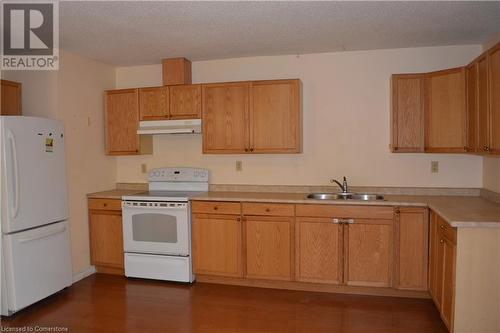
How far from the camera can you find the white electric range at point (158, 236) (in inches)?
148

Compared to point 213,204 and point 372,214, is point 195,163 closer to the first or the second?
point 213,204

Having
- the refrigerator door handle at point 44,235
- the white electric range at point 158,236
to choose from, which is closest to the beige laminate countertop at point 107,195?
the white electric range at point 158,236

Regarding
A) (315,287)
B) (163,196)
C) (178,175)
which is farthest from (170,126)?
(315,287)

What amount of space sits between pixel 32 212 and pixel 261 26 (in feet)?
8.54

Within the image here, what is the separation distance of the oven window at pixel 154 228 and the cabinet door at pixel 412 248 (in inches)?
87.5

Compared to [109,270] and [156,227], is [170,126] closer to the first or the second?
[156,227]

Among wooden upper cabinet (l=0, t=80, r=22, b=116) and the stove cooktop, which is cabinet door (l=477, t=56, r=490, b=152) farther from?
wooden upper cabinet (l=0, t=80, r=22, b=116)

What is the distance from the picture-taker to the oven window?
380cm

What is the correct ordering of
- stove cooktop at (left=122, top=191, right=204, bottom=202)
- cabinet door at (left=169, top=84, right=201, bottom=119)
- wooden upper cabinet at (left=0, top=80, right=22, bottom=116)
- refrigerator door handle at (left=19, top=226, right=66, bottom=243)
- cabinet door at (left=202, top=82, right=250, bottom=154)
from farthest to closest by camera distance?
cabinet door at (left=169, top=84, right=201, bottom=119) < cabinet door at (left=202, top=82, right=250, bottom=154) < stove cooktop at (left=122, top=191, right=204, bottom=202) < wooden upper cabinet at (left=0, top=80, right=22, bottom=116) < refrigerator door handle at (left=19, top=226, right=66, bottom=243)

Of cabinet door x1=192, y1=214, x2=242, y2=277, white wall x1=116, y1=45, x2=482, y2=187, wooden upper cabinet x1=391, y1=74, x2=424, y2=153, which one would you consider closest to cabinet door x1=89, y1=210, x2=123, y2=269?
cabinet door x1=192, y1=214, x2=242, y2=277

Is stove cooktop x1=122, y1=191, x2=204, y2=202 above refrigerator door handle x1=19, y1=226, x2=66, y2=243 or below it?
above

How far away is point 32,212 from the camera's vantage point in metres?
3.22

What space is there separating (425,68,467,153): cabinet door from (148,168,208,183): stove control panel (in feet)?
7.99

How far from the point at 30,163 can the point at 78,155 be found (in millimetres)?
802
